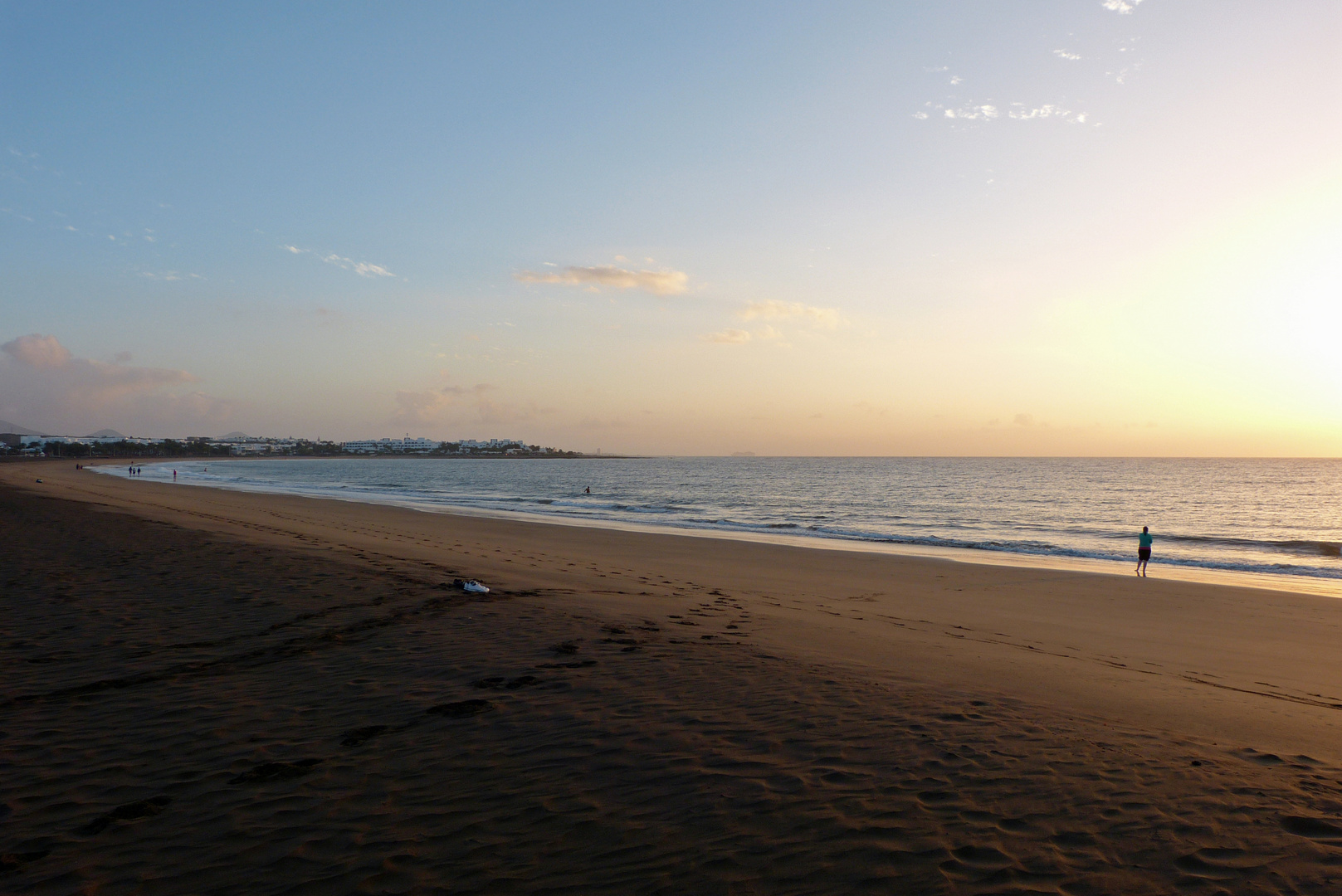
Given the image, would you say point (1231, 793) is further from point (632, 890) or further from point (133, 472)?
point (133, 472)

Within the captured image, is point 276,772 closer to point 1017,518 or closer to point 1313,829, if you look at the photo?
point 1313,829

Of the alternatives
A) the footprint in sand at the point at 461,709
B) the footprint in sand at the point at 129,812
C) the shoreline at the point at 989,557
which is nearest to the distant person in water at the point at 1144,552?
the shoreline at the point at 989,557

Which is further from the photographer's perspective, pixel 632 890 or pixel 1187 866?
pixel 1187 866

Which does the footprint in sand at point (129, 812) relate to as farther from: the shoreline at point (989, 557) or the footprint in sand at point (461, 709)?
the shoreline at point (989, 557)

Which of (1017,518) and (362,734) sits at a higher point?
(362,734)

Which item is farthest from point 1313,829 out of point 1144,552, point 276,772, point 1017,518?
point 1017,518

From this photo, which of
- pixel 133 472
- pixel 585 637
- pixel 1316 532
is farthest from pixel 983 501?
pixel 133 472

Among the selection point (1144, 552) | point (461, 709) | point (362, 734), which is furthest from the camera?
point (1144, 552)

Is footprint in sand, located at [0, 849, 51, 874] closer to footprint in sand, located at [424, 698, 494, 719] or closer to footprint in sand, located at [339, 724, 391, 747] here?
footprint in sand, located at [339, 724, 391, 747]

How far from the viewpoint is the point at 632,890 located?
3.64 m

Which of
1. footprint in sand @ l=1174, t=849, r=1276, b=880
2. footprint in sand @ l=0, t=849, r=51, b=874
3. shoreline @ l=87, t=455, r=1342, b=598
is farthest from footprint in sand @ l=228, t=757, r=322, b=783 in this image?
shoreline @ l=87, t=455, r=1342, b=598

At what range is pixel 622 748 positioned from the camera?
5449mm

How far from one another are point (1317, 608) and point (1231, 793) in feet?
51.1

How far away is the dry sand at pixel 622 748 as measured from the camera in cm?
391
